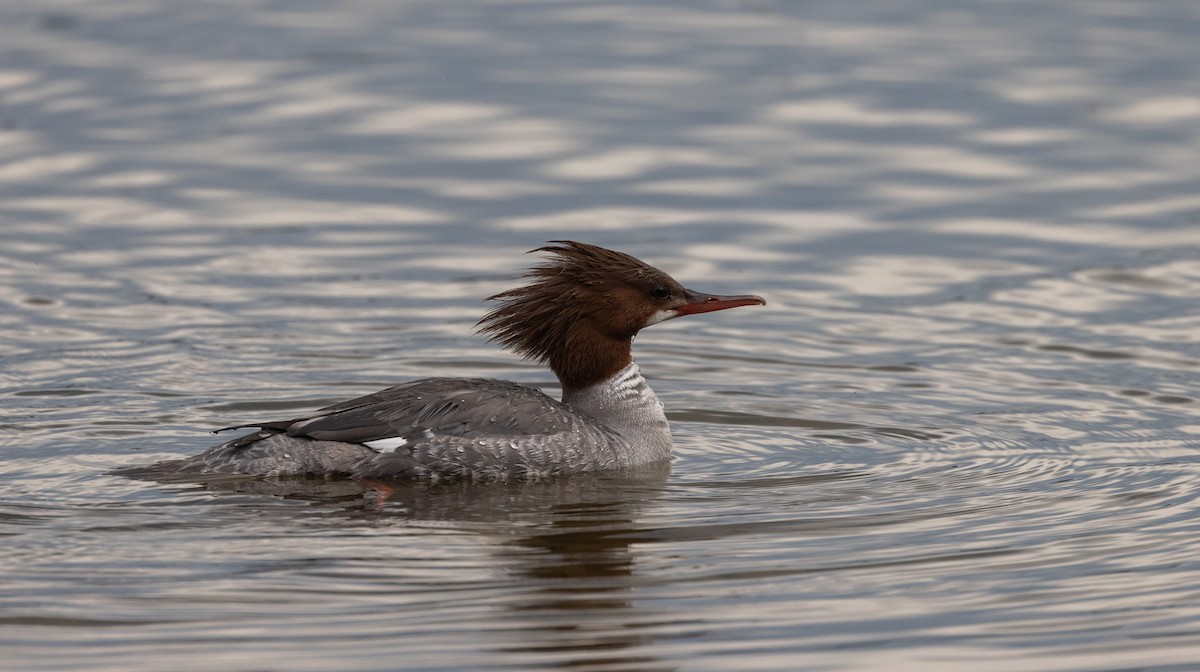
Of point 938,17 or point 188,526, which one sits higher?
point 938,17

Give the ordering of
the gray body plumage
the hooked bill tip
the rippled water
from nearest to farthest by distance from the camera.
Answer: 1. the rippled water
2. the gray body plumage
3. the hooked bill tip

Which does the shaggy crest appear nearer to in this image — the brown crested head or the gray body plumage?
the brown crested head

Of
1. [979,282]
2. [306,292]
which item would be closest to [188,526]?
[306,292]

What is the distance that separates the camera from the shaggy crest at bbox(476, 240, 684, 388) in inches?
424

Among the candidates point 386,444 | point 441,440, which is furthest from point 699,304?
point 386,444

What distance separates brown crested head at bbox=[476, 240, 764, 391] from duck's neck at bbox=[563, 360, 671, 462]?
73 mm

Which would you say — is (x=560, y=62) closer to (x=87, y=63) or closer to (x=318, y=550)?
(x=87, y=63)

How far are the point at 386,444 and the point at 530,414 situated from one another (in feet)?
2.71

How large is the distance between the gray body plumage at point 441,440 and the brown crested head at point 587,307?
33 centimetres

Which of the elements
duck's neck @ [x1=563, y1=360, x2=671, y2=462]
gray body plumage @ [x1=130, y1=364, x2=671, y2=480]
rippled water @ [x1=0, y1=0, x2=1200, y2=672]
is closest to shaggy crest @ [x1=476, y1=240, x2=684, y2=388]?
duck's neck @ [x1=563, y1=360, x2=671, y2=462]

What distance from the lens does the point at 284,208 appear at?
606 inches

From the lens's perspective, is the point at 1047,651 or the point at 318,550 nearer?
the point at 1047,651

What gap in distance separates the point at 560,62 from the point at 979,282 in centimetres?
623

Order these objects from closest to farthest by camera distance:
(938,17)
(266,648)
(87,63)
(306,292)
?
(266,648) → (306,292) → (87,63) → (938,17)
